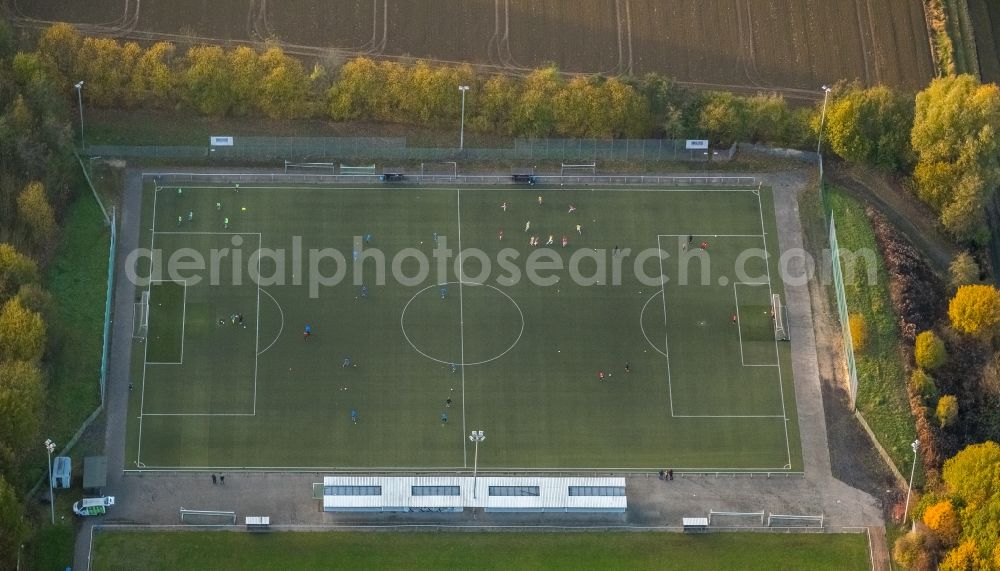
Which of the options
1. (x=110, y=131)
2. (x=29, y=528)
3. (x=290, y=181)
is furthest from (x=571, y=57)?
(x=29, y=528)

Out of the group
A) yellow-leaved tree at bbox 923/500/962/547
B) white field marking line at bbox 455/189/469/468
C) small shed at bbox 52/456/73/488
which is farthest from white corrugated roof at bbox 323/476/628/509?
yellow-leaved tree at bbox 923/500/962/547

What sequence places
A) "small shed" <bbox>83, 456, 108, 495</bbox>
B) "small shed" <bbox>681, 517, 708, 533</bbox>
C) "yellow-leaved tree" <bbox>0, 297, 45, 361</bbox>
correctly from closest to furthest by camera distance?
1. "yellow-leaved tree" <bbox>0, 297, 45, 361</bbox>
2. "small shed" <bbox>83, 456, 108, 495</bbox>
3. "small shed" <bbox>681, 517, 708, 533</bbox>

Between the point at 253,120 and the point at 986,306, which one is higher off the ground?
the point at 253,120

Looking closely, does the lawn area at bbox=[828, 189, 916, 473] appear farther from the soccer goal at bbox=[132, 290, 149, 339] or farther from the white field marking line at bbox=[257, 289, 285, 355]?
the soccer goal at bbox=[132, 290, 149, 339]

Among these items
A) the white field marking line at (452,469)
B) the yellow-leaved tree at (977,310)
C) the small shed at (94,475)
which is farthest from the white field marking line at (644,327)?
the small shed at (94,475)

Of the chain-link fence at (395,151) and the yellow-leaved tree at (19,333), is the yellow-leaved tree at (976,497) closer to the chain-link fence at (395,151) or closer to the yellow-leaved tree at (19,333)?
the chain-link fence at (395,151)

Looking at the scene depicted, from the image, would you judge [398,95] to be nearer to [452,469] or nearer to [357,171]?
[357,171]

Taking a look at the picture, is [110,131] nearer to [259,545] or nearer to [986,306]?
[259,545]
